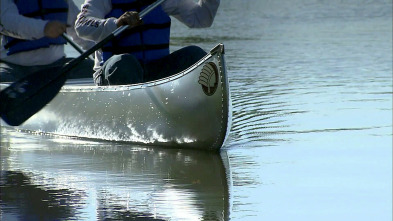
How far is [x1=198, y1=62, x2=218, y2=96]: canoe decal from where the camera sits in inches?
308

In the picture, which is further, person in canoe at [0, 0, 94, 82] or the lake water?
person in canoe at [0, 0, 94, 82]

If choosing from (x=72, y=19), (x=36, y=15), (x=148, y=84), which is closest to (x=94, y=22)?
(x=148, y=84)

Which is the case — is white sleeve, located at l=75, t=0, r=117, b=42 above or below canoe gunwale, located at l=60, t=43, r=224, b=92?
above

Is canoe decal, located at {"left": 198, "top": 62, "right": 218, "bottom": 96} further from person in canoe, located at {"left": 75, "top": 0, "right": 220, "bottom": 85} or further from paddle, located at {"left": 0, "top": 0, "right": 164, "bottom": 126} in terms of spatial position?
paddle, located at {"left": 0, "top": 0, "right": 164, "bottom": 126}

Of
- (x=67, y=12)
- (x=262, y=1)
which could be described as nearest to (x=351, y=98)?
(x=67, y=12)

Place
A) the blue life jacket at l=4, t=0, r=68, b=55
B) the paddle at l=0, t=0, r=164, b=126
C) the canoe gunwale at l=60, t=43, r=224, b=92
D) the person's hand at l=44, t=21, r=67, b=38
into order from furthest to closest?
the blue life jacket at l=4, t=0, r=68, b=55 < the paddle at l=0, t=0, r=164, b=126 < the person's hand at l=44, t=21, r=67, b=38 < the canoe gunwale at l=60, t=43, r=224, b=92

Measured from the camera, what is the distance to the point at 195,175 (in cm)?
712

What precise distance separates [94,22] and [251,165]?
1.61m

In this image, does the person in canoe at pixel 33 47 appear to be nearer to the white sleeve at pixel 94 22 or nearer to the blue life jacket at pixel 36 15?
the blue life jacket at pixel 36 15

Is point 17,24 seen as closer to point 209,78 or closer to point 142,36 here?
point 142,36

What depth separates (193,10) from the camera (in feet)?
28.4

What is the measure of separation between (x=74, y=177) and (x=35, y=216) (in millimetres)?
1160

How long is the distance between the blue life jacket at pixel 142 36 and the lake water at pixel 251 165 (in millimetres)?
610

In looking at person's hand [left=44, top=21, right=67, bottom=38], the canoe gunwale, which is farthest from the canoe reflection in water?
person's hand [left=44, top=21, right=67, bottom=38]
